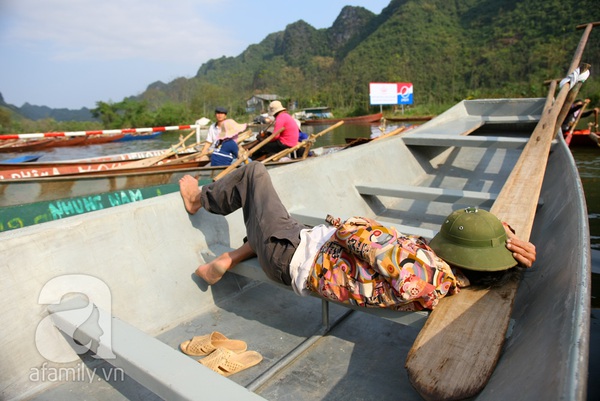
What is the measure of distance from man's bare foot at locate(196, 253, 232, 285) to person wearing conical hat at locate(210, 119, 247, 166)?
163 inches

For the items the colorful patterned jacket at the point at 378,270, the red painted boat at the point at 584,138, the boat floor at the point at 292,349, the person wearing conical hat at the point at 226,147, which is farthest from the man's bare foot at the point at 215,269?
the red painted boat at the point at 584,138

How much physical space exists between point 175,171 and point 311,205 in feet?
11.0

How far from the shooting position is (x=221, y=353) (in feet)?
6.09

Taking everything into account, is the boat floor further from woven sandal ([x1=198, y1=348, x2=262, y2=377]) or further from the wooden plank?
the wooden plank

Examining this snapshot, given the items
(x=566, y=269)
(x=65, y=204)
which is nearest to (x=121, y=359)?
(x=566, y=269)

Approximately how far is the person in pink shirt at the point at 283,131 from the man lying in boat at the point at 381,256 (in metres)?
4.57

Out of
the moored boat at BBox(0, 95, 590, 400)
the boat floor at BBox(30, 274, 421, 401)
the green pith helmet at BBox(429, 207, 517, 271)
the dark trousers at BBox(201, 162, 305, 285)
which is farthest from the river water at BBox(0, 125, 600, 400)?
the dark trousers at BBox(201, 162, 305, 285)

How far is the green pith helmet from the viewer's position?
4.98ft

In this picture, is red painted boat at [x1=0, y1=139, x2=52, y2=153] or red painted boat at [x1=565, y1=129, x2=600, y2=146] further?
red painted boat at [x1=0, y1=139, x2=52, y2=153]

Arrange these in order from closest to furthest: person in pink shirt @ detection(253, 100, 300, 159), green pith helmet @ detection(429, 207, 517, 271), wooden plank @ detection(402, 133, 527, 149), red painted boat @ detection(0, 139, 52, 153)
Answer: green pith helmet @ detection(429, 207, 517, 271), wooden plank @ detection(402, 133, 527, 149), person in pink shirt @ detection(253, 100, 300, 159), red painted boat @ detection(0, 139, 52, 153)

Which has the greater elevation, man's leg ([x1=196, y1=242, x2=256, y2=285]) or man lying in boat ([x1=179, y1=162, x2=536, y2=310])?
man lying in boat ([x1=179, y1=162, x2=536, y2=310])

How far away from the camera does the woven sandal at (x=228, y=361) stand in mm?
1802

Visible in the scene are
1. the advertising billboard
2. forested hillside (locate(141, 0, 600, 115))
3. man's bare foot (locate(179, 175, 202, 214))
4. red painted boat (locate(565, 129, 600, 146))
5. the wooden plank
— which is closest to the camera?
man's bare foot (locate(179, 175, 202, 214))

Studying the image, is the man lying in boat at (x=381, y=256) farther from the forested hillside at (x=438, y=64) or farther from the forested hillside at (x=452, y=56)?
the forested hillside at (x=452, y=56)
